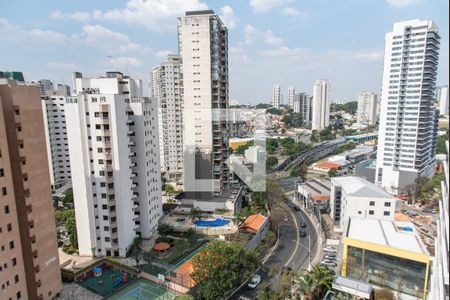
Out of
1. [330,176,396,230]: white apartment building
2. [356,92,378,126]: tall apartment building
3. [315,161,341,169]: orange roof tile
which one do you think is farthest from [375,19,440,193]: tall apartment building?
[356,92,378,126]: tall apartment building

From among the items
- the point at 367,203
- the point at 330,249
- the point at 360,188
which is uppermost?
the point at 360,188

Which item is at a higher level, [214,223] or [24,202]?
[24,202]

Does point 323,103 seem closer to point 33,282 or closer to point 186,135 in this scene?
point 186,135

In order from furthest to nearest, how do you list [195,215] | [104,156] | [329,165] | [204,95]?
[329,165] → [204,95] → [195,215] → [104,156]

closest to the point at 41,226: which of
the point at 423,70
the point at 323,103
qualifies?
the point at 423,70

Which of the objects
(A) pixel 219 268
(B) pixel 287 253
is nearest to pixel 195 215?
(B) pixel 287 253

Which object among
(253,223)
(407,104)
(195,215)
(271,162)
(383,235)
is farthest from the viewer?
(271,162)

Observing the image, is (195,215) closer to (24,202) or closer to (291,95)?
(24,202)
